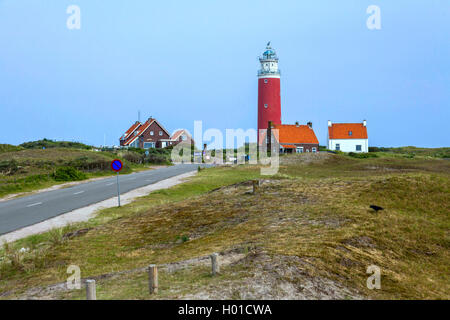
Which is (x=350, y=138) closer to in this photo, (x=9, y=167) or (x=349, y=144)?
(x=349, y=144)

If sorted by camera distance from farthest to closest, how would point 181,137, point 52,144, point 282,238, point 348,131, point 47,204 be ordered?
point 181,137
point 52,144
point 348,131
point 47,204
point 282,238

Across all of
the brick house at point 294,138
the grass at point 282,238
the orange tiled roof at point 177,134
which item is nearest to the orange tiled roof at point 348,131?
the brick house at point 294,138

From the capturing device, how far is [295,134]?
251ft

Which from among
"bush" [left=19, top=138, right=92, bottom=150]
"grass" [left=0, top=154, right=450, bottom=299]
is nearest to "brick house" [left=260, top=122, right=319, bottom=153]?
"bush" [left=19, top=138, right=92, bottom=150]

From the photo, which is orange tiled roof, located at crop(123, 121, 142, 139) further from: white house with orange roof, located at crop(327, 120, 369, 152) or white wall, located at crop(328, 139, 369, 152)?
white wall, located at crop(328, 139, 369, 152)

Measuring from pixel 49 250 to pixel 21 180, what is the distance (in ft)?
84.1

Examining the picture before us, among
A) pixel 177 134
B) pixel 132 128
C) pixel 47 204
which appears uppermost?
pixel 132 128

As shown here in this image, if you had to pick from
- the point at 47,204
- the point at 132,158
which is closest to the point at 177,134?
the point at 132,158

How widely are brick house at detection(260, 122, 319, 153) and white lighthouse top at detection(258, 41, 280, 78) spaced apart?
820 centimetres

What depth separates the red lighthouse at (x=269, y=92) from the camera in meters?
76.4

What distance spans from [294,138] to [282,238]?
6431cm

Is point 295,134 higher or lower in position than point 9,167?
higher
